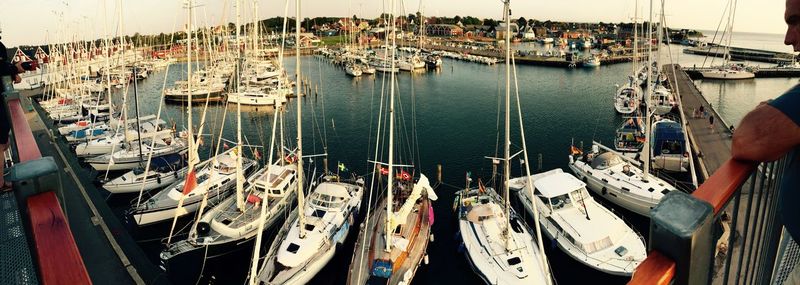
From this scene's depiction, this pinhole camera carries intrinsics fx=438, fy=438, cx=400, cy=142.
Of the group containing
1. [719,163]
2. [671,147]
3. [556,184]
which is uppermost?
[671,147]

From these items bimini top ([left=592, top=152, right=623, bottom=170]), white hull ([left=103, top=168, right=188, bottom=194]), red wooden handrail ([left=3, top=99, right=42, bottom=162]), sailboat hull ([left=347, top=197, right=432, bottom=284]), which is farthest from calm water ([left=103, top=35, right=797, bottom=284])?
red wooden handrail ([left=3, top=99, right=42, bottom=162])

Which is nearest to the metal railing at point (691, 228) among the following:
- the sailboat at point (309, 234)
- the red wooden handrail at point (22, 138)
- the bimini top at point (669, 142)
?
the red wooden handrail at point (22, 138)

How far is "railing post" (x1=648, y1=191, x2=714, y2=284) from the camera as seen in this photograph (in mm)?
1857

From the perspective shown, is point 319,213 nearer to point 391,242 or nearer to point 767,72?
Answer: point 391,242

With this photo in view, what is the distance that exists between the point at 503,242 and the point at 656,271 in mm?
17058

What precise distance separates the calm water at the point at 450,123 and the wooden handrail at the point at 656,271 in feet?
59.0

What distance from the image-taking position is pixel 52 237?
240 centimetres

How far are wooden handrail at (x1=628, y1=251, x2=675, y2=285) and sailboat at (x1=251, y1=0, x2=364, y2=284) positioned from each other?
52.7 feet

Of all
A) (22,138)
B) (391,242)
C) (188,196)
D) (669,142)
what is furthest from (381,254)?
(669,142)

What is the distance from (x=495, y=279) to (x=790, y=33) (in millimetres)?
15563

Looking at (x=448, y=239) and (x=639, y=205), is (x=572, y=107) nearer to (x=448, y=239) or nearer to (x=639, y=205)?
(x=639, y=205)

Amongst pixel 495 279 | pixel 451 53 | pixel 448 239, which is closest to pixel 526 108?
pixel 448 239

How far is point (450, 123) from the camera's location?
45.0 m

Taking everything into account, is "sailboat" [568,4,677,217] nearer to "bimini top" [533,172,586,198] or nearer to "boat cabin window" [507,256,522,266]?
"bimini top" [533,172,586,198]
